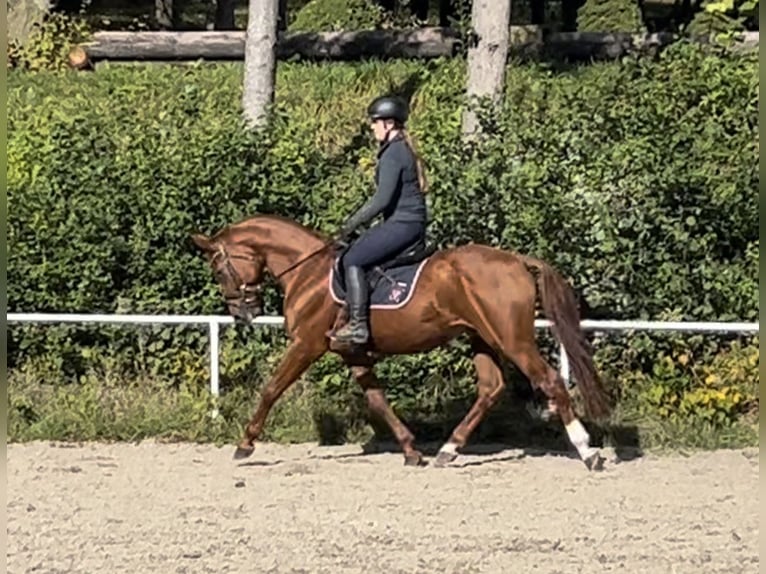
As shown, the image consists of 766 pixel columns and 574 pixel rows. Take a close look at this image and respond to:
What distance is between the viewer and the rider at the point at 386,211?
10125 millimetres

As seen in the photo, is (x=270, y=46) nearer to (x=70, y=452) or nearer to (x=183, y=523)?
(x=70, y=452)

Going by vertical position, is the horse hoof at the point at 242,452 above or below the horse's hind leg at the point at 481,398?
below

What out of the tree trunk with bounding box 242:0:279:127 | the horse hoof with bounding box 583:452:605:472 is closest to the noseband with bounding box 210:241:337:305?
the horse hoof with bounding box 583:452:605:472

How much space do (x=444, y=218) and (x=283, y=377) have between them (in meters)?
2.22

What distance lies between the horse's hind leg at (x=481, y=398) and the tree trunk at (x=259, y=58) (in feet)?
20.8

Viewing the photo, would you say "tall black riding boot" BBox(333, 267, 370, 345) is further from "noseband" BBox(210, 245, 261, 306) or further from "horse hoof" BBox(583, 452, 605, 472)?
"horse hoof" BBox(583, 452, 605, 472)

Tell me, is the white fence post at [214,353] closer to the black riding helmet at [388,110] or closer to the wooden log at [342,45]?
the black riding helmet at [388,110]

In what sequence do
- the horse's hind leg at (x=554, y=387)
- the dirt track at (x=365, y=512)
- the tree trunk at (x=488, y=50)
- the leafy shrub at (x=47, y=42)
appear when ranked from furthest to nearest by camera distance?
the leafy shrub at (x=47, y=42) → the tree trunk at (x=488, y=50) → the horse's hind leg at (x=554, y=387) → the dirt track at (x=365, y=512)

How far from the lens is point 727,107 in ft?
43.2

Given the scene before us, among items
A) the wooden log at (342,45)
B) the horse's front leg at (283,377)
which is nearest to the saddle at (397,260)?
the horse's front leg at (283,377)

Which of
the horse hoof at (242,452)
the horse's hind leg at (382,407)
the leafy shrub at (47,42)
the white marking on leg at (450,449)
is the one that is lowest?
the horse hoof at (242,452)

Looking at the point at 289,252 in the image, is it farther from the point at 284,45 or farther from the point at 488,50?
the point at 284,45

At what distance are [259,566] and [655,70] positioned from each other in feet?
26.1

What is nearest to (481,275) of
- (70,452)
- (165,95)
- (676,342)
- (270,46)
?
(676,342)
